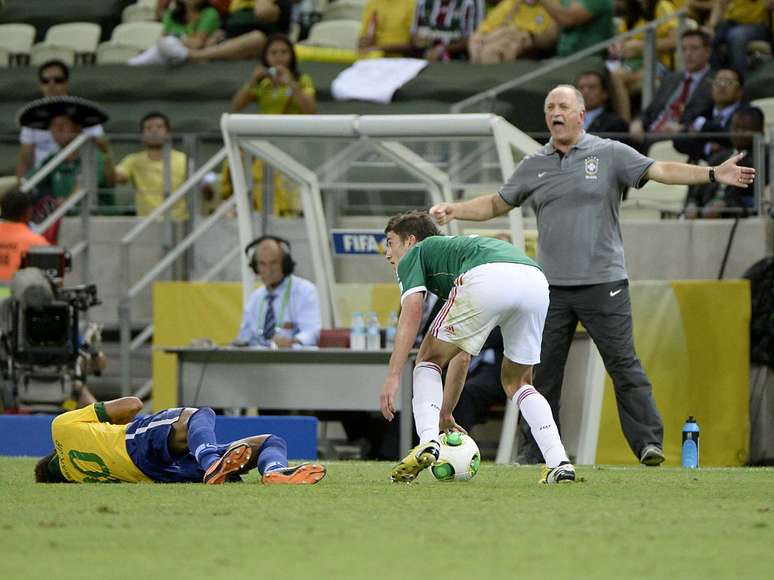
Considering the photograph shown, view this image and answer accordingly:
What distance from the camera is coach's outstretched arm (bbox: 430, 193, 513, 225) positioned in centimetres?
970

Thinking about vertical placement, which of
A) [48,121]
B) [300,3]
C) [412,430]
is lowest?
[412,430]

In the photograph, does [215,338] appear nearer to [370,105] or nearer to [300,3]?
[370,105]

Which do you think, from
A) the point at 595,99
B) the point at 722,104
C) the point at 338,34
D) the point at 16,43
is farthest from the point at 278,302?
the point at 16,43

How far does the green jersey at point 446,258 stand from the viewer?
331 inches

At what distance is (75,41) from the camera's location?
23.0 meters

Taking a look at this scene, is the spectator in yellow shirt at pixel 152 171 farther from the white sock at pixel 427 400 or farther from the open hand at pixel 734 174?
the white sock at pixel 427 400

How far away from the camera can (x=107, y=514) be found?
268 inches

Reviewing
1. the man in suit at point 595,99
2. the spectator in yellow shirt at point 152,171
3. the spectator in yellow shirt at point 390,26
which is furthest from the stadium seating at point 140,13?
the man in suit at point 595,99

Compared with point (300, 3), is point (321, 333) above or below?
below

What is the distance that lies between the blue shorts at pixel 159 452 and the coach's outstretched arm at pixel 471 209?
2071 millimetres

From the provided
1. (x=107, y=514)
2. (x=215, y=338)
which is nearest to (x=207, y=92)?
(x=215, y=338)

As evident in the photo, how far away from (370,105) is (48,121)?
3540 mm

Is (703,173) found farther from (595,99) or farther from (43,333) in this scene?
(595,99)

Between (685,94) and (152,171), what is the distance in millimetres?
5189
